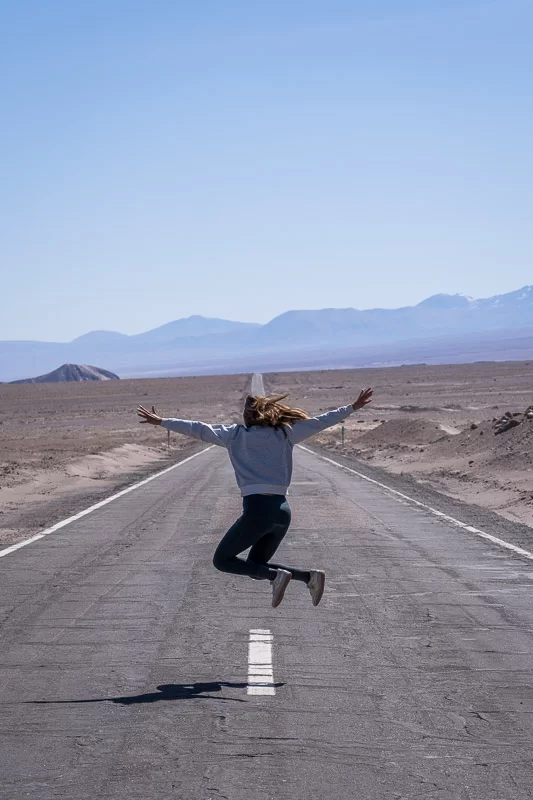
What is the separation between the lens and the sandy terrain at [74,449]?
20.2 meters

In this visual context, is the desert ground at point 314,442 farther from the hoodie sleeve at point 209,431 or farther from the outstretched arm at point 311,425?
the outstretched arm at point 311,425

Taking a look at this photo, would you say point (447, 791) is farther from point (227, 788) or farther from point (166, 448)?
point (166, 448)

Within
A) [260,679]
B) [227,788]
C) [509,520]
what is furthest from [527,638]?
[509,520]

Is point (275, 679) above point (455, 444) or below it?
above

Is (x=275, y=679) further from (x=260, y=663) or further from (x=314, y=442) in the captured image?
(x=314, y=442)

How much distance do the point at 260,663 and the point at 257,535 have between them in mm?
873

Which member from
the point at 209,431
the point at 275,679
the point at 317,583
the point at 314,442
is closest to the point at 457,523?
the point at 317,583

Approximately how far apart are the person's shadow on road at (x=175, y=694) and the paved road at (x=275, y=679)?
20 millimetres

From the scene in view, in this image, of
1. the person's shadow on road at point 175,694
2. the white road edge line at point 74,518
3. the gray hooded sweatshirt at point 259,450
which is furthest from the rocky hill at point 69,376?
the person's shadow on road at point 175,694

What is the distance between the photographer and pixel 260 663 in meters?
7.16

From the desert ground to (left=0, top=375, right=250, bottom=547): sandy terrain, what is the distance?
0.15 ft

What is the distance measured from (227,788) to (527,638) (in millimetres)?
3638

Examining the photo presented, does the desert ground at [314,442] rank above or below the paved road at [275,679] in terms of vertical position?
below

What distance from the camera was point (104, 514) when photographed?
57.5ft
